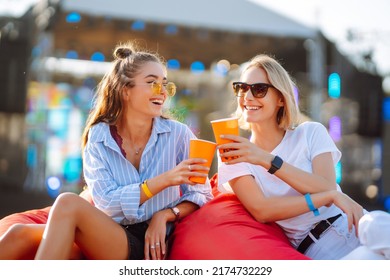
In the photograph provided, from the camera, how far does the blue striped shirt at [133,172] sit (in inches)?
82.0

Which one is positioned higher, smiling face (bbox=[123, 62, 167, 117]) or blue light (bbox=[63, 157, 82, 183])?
smiling face (bbox=[123, 62, 167, 117])

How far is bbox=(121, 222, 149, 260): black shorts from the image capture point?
2029 mm

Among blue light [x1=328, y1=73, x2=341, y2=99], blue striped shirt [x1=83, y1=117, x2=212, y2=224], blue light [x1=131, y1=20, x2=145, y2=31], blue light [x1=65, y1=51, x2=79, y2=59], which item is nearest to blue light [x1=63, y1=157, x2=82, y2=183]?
blue light [x1=65, y1=51, x2=79, y2=59]

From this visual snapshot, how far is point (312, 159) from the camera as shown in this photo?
221 centimetres

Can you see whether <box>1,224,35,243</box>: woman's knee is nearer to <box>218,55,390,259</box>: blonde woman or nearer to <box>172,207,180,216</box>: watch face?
<box>172,207,180,216</box>: watch face

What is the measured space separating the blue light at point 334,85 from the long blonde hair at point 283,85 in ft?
16.9

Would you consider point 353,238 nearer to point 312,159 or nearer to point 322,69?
point 312,159

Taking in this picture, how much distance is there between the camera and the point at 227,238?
211 cm

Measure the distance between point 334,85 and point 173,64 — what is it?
2519 mm

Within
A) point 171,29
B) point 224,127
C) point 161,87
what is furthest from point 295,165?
point 171,29

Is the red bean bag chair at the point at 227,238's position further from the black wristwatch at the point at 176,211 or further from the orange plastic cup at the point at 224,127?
the orange plastic cup at the point at 224,127

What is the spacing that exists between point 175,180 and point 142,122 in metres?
0.44

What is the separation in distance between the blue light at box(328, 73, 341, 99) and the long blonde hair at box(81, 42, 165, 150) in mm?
5246

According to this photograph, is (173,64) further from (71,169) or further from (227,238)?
(227,238)
